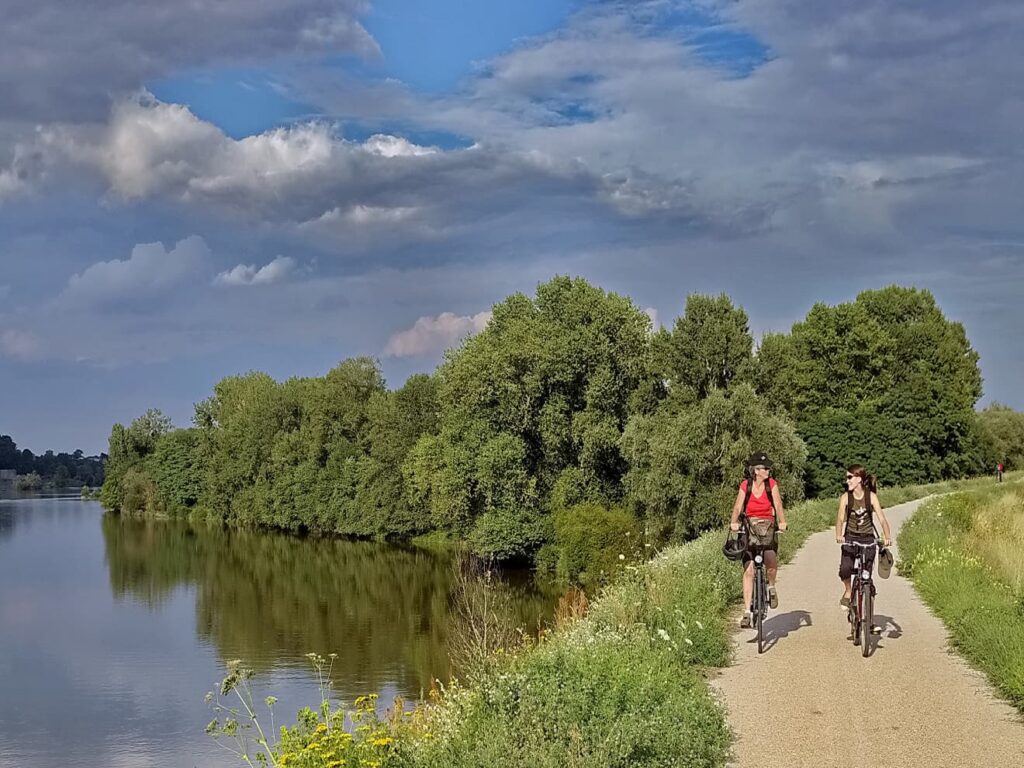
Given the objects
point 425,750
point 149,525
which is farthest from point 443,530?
point 425,750

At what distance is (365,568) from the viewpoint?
47.2m

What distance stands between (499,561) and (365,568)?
7.29 metres

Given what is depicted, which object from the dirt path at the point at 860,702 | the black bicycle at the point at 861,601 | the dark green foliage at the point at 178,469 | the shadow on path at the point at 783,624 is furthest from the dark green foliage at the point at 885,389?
the dark green foliage at the point at 178,469

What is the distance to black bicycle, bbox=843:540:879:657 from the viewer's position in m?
10.4

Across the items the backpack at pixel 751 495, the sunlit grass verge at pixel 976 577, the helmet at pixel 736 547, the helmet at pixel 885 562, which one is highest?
the backpack at pixel 751 495

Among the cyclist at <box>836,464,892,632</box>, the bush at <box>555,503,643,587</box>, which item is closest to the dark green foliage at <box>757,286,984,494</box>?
the bush at <box>555,503,643,587</box>

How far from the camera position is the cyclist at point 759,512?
10.7 meters

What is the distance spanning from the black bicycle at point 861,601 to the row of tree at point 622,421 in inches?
910

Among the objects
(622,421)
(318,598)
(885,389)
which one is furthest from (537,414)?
(885,389)

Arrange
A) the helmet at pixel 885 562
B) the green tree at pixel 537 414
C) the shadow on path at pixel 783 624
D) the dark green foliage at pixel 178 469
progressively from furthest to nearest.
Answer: the dark green foliage at pixel 178 469 < the green tree at pixel 537 414 < the shadow on path at pixel 783 624 < the helmet at pixel 885 562

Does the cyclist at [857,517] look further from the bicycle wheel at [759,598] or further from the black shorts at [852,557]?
the bicycle wheel at [759,598]

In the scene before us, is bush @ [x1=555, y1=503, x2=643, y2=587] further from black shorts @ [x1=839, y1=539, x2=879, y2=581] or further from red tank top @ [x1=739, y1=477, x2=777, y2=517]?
red tank top @ [x1=739, y1=477, x2=777, y2=517]

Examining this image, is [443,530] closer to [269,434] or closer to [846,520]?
[269,434]

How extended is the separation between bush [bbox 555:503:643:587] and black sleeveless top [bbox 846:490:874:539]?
961 inches
